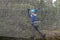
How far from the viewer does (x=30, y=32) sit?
152 inches

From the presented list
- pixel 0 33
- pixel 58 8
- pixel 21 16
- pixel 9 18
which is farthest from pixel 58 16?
pixel 0 33

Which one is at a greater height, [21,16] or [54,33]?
[21,16]

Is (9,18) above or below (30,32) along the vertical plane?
above

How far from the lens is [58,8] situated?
3.76 m

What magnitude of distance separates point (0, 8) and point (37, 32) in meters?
1.00

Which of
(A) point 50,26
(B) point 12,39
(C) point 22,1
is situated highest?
(C) point 22,1

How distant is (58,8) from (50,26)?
434mm

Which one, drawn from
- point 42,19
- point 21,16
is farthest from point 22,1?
point 42,19

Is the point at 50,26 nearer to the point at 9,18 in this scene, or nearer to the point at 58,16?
the point at 58,16

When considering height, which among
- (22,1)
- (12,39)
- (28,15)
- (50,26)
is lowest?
(12,39)

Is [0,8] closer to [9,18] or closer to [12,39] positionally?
[9,18]

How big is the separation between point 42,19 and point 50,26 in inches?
9.2

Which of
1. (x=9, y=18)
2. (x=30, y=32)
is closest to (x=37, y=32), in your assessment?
(x=30, y=32)

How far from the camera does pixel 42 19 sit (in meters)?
3.77
